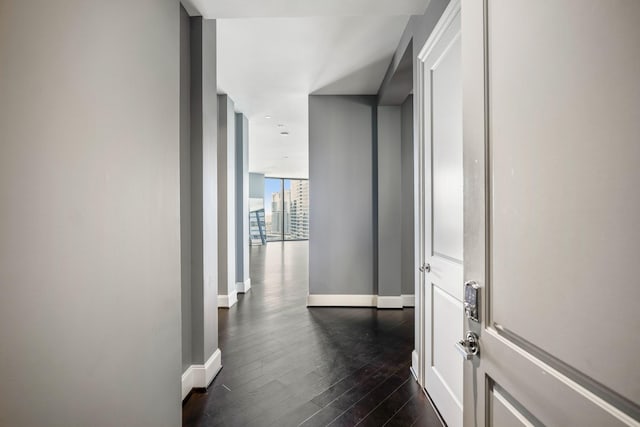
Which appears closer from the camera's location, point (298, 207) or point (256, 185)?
point (256, 185)

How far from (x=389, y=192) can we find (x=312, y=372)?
237 centimetres

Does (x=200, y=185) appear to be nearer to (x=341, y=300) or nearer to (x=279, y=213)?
(x=341, y=300)

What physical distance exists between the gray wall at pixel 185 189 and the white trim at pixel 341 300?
2.18m

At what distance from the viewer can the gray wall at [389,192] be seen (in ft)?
13.2

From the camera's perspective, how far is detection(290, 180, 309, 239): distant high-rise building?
14.6 m

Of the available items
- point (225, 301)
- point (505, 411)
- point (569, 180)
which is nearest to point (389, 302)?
point (225, 301)

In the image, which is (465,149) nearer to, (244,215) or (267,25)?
(267,25)

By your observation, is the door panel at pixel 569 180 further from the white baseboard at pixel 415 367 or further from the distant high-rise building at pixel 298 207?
the distant high-rise building at pixel 298 207

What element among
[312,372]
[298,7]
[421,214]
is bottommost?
[312,372]

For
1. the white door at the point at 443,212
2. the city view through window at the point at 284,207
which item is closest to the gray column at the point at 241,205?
the white door at the point at 443,212

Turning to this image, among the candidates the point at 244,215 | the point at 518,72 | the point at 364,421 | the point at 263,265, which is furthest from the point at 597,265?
the point at 263,265

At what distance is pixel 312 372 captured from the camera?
2.43 meters

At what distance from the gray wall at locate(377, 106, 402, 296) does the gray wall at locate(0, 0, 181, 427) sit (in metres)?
2.89

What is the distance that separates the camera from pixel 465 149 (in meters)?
0.98
